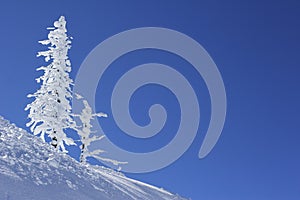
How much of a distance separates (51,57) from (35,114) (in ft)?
18.0

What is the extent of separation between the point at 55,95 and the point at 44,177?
1964cm

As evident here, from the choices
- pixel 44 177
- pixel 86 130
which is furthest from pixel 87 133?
pixel 44 177

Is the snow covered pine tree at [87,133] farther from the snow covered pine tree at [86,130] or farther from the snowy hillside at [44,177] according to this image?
the snowy hillside at [44,177]

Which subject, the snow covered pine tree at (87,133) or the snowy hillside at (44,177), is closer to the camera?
the snowy hillside at (44,177)

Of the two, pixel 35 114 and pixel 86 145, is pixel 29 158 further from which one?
pixel 86 145

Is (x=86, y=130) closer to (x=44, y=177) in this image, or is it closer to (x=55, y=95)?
(x=55, y=95)

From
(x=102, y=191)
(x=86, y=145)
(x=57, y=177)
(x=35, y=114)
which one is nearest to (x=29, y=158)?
(x=57, y=177)

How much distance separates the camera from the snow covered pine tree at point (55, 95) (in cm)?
3494

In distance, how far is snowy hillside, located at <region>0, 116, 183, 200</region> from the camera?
48.4 feet

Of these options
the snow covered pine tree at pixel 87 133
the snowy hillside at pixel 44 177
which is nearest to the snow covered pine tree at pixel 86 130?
the snow covered pine tree at pixel 87 133

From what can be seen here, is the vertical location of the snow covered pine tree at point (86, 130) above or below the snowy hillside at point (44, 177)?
above

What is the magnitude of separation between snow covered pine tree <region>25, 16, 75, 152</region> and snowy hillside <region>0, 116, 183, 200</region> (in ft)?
41.8

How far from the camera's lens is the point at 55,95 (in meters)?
35.7

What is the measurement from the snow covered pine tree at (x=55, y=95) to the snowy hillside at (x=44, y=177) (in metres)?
12.7
